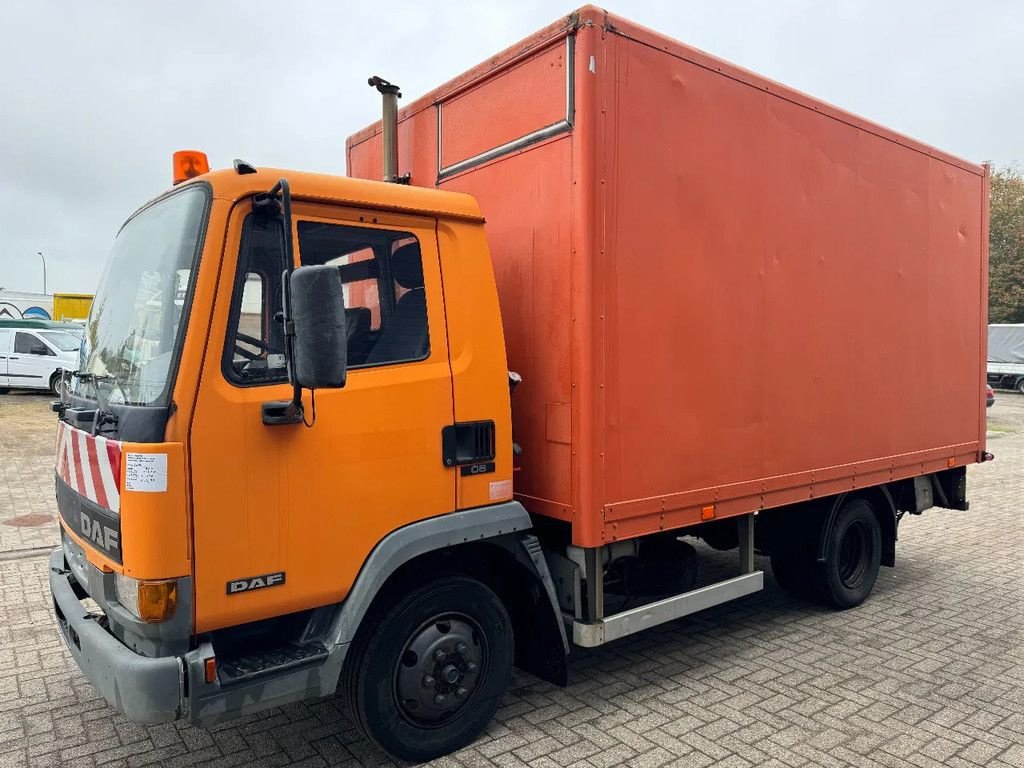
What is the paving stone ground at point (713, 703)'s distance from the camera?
3459 mm

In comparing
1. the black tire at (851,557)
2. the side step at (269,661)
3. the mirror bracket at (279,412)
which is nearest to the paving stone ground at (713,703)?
the black tire at (851,557)

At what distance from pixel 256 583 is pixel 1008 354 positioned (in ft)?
111

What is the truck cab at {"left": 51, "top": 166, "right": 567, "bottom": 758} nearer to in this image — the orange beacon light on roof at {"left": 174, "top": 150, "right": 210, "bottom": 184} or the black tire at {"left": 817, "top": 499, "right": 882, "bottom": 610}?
the orange beacon light on roof at {"left": 174, "top": 150, "right": 210, "bottom": 184}

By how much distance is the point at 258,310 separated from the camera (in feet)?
9.37

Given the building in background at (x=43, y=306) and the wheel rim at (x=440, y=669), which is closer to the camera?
the wheel rim at (x=440, y=669)

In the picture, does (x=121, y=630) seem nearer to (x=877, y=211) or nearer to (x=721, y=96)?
(x=721, y=96)

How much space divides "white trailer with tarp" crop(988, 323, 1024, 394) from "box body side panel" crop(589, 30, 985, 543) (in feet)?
92.1

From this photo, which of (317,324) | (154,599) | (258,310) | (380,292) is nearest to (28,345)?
(380,292)

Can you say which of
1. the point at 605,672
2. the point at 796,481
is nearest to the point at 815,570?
the point at 796,481

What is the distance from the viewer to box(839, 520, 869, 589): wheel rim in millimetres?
5590

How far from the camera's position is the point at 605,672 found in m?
4.38

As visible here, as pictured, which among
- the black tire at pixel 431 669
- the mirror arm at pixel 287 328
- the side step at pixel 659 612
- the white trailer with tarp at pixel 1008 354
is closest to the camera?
the mirror arm at pixel 287 328

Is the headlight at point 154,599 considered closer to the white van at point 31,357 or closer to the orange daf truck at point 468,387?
the orange daf truck at point 468,387

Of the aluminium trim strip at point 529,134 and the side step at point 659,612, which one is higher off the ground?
the aluminium trim strip at point 529,134
